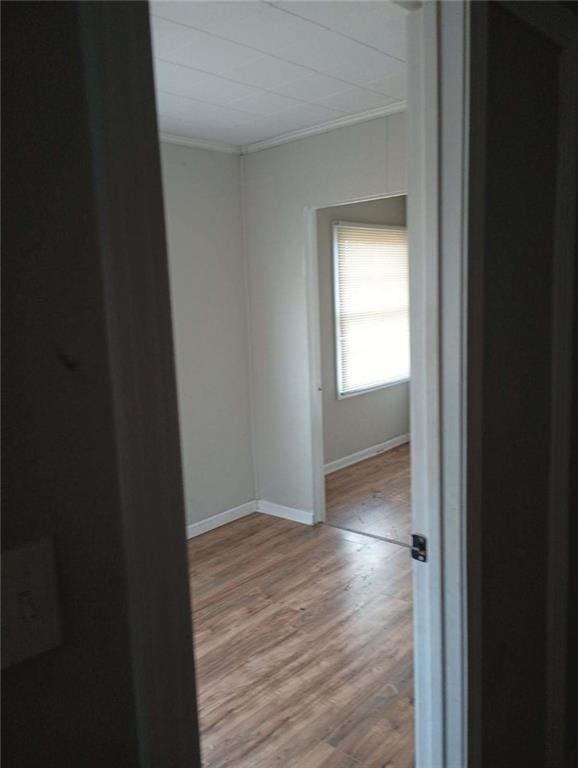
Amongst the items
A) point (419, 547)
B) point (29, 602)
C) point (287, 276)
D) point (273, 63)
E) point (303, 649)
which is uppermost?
point (273, 63)

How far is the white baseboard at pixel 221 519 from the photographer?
414 cm

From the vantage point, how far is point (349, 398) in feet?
18.3

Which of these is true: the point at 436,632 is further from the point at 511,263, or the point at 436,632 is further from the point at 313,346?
the point at 313,346

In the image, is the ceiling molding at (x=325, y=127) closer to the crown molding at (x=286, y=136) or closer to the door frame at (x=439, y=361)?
the crown molding at (x=286, y=136)

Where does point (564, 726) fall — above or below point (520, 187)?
below

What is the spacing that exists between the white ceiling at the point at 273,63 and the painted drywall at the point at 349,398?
60.1 inches

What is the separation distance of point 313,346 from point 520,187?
2.75 meters

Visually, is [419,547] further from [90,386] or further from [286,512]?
[286,512]

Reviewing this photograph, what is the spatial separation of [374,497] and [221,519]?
1.24m

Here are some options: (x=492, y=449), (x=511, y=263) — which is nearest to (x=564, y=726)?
(x=492, y=449)

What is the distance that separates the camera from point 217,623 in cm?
304

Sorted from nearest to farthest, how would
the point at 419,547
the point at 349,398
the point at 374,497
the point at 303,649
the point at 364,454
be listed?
the point at 419,547 → the point at 303,649 → the point at 374,497 → the point at 349,398 → the point at 364,454

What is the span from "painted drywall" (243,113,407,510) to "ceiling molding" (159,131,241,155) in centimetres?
14

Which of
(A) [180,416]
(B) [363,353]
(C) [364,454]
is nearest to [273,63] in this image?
(A) [180,416]
